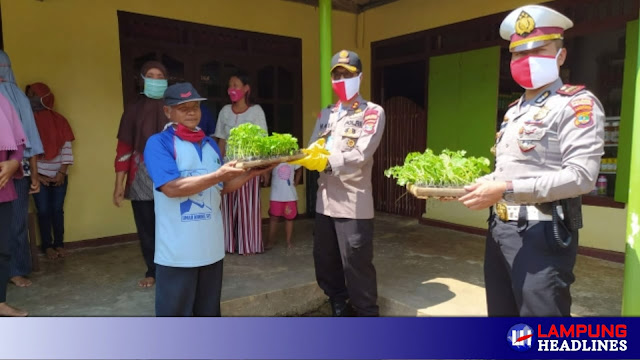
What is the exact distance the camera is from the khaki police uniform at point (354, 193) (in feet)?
9.75

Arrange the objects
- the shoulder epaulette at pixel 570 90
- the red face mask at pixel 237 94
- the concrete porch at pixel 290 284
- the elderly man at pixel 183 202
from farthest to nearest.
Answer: the red face mask at pixel 237 94 < the concrete porch at pixel 290 284 < the elderly man at pixel 183 202 < the shoulder epaulette at pixel 570 90

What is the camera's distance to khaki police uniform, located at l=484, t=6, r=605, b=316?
186 centimetres

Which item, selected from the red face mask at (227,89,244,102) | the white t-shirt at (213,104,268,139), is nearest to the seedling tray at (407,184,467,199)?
the white t-shirt at (213,104,268,139)

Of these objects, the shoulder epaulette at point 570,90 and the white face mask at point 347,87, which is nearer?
the shoulder epaulette at point 570,90

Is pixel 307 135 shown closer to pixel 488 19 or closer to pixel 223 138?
pixel 223 138

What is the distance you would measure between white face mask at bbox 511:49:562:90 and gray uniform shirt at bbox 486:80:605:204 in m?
0.06

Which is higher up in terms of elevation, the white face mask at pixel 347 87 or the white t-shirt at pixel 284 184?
the white face mask at pixel 347 87

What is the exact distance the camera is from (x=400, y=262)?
15.2ft

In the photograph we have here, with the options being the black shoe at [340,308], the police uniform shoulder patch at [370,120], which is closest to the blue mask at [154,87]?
the police uniform shoulder patch at [370,120]

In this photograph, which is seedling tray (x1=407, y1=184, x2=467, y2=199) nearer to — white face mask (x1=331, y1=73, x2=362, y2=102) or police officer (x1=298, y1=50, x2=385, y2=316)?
police officer (x1=298, y1=50, x2=385, y2=316)

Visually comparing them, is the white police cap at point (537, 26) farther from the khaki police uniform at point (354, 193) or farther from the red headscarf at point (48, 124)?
the red headscarf at point (48, 124)

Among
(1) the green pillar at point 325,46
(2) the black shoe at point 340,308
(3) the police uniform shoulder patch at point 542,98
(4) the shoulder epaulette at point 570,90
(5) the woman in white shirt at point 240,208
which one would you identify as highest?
(1) the green pillar at point 325,46

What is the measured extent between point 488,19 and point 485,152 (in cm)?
177

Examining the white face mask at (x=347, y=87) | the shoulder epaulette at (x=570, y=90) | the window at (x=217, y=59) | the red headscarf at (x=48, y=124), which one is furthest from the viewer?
the window at (x=217, y=59)
